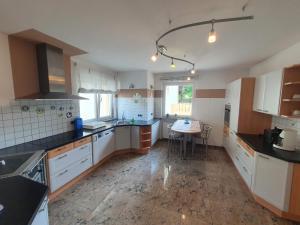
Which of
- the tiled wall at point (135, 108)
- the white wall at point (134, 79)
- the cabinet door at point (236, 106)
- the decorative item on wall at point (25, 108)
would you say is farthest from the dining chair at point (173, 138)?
the decorative item on wall at point (25, 108)

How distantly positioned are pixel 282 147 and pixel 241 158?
72 centimetres

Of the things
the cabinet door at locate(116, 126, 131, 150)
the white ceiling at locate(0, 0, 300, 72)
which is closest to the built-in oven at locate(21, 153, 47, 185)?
the white ceiling at locate(0, 0, 300, 72)

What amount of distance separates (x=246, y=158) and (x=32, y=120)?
145 inches

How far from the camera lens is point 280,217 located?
1.90m

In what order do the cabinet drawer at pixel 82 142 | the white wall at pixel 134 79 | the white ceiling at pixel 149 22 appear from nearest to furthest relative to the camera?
1. the white ceiling at pixel 149 22
2. the cabinet drawer at pixel 82 142
3. the white wall at pixel 134 79

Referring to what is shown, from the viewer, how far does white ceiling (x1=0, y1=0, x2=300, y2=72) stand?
4.30 ft

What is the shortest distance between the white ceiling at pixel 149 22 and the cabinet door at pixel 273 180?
171 centimetres

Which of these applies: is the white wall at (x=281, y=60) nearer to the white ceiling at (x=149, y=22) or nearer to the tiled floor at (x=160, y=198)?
the white ceiling at (x=149, y=22)

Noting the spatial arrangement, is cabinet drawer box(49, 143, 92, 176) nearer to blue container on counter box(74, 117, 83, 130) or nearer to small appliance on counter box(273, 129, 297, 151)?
blue container on counter box(74, 117, 83, 130)

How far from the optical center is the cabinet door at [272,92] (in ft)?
7.12

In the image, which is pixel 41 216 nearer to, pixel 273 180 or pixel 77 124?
pixel 77 124

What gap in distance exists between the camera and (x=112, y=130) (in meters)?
3.64

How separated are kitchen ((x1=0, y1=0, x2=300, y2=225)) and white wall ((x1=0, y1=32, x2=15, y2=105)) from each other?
12 mm

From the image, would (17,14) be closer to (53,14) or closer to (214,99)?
(53,14)
